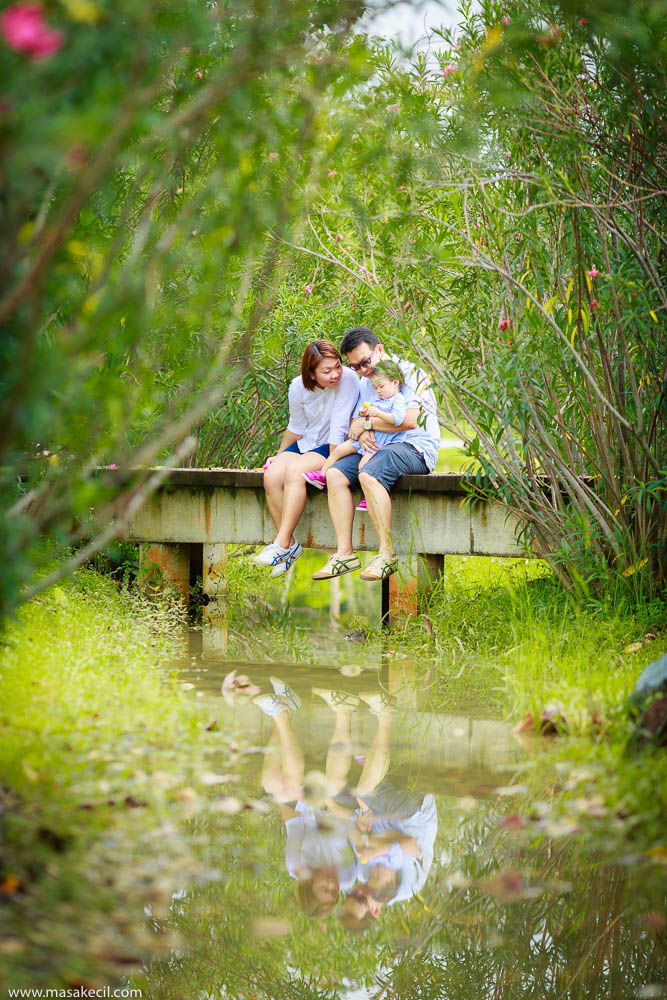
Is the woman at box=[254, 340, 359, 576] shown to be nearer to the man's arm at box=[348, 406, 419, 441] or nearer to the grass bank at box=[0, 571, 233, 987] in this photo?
the man's arm at box=[348, 406, 419, 441]

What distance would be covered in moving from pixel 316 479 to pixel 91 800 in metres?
3.53

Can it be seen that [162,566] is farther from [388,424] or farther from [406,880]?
[406,880]

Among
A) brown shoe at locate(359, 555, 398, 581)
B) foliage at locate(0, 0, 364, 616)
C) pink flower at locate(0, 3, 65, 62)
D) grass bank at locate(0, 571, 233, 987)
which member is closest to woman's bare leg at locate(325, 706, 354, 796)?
grass bank at locate(0, 571, 233, 987)

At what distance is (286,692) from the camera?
196 inches

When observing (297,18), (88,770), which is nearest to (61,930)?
(88,770)

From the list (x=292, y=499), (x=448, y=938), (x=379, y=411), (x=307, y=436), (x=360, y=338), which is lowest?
(x=448, y=938)

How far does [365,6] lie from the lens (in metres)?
3.21

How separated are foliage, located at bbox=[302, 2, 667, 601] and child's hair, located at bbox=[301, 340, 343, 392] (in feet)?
2.65

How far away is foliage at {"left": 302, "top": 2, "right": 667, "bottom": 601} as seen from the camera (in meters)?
4.65

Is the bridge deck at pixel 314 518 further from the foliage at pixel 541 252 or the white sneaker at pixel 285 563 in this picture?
the foliage at pixel 541 252

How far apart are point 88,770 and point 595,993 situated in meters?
1.71

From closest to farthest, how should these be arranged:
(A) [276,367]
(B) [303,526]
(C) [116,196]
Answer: (C) [116,196], (B) [303,526], (A) [276,367]

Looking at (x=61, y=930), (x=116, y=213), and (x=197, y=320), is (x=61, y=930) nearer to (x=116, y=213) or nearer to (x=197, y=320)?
(x=197, y=320)

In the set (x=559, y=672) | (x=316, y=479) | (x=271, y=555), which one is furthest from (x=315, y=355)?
(x=559, y=672)
